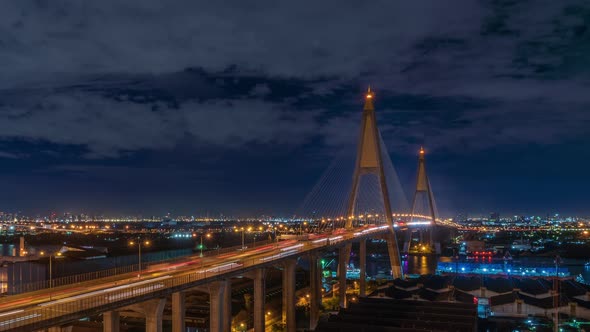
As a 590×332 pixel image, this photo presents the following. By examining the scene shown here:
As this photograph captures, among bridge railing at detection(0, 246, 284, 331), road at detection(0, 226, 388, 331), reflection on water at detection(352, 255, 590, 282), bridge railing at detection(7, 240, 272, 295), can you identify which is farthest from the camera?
reflection on water at detection(352, 255, 590, 282)

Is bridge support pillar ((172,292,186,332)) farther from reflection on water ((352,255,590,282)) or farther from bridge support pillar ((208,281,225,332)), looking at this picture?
reflection on water ((352,255,590,282))

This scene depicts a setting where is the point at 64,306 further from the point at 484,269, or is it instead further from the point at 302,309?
the point at 484,269

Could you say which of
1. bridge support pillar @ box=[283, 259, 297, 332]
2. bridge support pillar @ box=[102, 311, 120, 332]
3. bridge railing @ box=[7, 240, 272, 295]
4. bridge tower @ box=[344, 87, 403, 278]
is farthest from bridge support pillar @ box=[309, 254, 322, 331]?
bridge support pillar @ box=[102, 311, 120, 332]

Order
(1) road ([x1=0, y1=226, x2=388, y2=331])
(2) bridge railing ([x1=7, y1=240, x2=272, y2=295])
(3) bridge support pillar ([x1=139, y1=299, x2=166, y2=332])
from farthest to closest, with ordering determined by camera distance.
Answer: (2) bridge railing ([x1=7, y1=240, x2=272, y2=295]), (3) bridge support pillar ([x1=139, y1=299, x2=166, y2=332]), (1) road ([x1=0, y1=226, x2=388, y2=331])

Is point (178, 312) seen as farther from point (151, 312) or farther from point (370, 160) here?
point (370, 160)

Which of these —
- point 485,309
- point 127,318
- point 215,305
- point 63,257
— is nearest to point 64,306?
point 215,305
